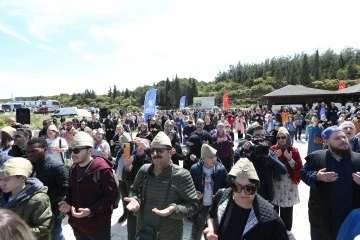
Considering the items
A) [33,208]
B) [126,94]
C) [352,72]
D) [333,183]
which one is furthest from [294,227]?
[126,94]

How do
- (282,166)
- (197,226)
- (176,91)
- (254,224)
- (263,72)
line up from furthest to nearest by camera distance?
(263,72) < (176,91) < (197,226) < (282,166) < (254,224)

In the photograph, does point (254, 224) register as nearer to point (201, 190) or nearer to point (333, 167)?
point (333, 167)

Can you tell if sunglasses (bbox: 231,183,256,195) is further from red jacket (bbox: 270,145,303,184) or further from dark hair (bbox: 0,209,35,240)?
red jacket (bbox: 270,145,303,184)

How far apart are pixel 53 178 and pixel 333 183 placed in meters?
3.30

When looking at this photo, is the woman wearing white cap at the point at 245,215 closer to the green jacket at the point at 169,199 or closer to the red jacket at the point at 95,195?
the green jacket at the point at 169,199

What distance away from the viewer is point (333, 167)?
125 inches

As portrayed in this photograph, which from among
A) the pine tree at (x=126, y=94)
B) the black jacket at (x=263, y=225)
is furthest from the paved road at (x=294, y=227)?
the pine tree at (x=126, y=94)

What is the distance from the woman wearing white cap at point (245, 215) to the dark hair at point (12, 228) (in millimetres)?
1414

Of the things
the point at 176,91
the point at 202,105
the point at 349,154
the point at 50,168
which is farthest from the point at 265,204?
the point at 176,91

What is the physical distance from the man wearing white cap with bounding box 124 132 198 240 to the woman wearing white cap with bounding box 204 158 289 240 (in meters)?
0.70

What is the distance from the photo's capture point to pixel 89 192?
3.30 metres

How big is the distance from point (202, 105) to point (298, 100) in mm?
27364

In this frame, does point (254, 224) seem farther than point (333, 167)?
No

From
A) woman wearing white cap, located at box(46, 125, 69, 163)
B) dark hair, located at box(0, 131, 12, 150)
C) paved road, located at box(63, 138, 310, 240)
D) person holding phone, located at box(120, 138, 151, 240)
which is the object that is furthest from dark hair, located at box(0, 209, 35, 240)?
woman wearing white cap, located at box(46, 125, 69, 163)
